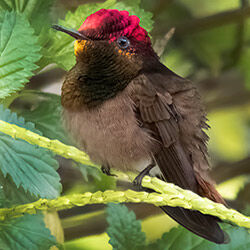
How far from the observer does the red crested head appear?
343mm

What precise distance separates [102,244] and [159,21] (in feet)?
0.98

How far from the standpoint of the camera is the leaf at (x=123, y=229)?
381 mm

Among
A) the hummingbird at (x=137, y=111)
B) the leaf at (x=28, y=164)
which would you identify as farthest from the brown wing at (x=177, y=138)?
the leaf at (x=28, y=164)

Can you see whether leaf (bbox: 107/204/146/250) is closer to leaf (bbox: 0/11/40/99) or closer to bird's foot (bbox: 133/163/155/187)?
bird's foot (bbox: 133/163/155/187)

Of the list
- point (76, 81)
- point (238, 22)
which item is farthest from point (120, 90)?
point (238, 22)

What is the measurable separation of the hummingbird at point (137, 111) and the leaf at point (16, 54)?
0.14 feet

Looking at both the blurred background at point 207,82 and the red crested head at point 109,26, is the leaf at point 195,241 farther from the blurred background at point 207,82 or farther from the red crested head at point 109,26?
the red crested head at point 109,26

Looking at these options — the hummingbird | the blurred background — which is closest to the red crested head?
the hummingbird

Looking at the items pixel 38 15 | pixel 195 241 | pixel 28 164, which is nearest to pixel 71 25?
pixel 38 15

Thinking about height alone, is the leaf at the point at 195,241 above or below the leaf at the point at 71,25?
below

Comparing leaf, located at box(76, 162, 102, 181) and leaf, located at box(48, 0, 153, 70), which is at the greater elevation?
leaf, located at box(48, 0, 153, 70)

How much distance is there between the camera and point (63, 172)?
18.2 inches

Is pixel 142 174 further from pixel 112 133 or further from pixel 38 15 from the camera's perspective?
pixel 38 15

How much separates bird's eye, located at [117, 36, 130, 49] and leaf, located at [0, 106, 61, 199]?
4.3 inches
